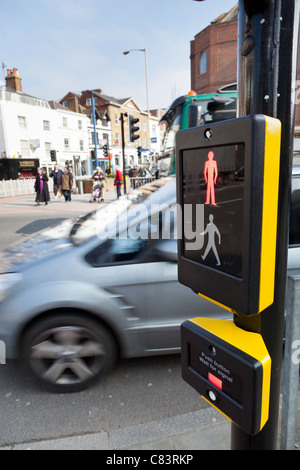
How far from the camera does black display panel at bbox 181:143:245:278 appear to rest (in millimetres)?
976

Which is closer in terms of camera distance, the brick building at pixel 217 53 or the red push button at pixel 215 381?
the red push button at pixel 215 381

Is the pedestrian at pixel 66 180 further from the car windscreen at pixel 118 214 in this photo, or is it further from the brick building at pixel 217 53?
the brick building at pixel 217 53

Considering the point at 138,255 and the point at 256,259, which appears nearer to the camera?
the point at 256,259

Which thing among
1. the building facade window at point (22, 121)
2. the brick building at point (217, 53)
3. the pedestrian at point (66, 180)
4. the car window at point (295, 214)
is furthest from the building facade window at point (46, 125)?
the car window at point (295, 214)

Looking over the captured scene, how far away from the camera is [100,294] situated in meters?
2.63

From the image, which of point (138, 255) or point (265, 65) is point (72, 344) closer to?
point (138, 255)

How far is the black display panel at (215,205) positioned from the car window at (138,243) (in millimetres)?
1524

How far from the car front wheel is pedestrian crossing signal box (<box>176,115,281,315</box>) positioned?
1.66 metres

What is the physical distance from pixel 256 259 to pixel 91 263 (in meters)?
1.97

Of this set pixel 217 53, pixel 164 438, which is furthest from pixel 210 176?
pixel 217 53

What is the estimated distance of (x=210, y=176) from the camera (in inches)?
42.5

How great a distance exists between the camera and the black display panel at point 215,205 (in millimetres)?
976

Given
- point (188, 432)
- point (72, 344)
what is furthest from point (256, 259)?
point (72, 344)

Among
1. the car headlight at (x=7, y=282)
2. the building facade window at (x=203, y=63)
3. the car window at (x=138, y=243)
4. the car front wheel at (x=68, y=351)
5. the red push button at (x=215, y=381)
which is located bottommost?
the car front wheel at (x=68, y=351)
